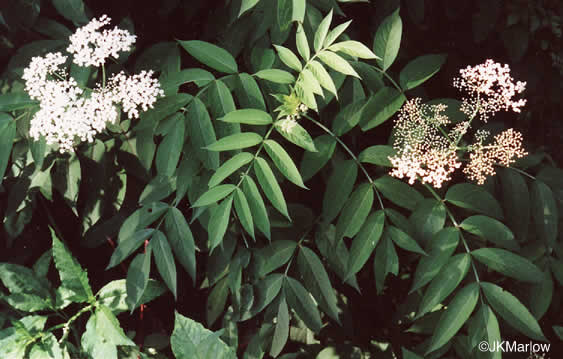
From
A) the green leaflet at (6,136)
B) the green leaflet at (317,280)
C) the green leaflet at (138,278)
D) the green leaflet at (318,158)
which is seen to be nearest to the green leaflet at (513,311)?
the green leaflet at (317,280)

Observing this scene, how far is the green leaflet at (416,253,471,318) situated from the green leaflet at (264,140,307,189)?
51cm

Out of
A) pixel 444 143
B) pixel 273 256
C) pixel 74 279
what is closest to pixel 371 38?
pixel 444 143

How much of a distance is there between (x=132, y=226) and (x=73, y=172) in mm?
308

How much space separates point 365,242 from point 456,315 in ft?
1.16

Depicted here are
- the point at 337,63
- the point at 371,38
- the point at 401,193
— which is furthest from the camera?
the point at 371,38

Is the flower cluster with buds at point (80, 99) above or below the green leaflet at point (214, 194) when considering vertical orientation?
above

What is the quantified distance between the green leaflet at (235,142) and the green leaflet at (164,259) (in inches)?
16.9

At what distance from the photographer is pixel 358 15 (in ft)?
7.34

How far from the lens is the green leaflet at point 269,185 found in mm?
1540

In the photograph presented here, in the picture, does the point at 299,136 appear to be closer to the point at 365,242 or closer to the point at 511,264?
the point at 365,242

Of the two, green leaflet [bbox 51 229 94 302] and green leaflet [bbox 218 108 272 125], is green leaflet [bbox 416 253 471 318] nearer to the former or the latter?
green leaflet [bbox 218 108 272 125]

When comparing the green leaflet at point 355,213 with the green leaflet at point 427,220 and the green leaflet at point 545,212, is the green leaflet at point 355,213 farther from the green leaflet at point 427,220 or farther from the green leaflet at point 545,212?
the green leaflet at point 545,212

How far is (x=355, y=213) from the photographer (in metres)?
1.67

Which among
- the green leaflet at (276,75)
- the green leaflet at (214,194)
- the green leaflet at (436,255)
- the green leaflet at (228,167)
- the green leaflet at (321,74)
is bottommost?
the green leaflet at (436,255)
